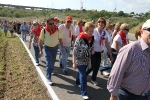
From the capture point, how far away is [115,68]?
2.66 meters

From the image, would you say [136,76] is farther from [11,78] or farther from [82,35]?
[11,78]

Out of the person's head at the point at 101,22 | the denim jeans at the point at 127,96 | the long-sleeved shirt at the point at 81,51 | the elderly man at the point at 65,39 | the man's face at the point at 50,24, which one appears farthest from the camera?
the elderly man at the point at 65,39

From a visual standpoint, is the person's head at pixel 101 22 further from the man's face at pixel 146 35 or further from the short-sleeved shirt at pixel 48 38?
the man's face at pixel 146 35

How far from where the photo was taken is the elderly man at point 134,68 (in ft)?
8.29

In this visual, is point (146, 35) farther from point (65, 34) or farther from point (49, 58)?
point (65, 34)

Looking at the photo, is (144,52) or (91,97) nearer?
(144,52)

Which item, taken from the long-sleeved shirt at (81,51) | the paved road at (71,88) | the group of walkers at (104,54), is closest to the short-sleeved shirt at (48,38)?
the group of walkers at (104,54)

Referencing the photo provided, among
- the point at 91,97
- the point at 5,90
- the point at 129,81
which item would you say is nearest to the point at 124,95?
the point at 129,81

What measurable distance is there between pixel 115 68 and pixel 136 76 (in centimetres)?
26

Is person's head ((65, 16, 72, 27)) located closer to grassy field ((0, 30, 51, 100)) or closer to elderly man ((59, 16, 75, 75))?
elderly man ((59, 16, 75, 75))

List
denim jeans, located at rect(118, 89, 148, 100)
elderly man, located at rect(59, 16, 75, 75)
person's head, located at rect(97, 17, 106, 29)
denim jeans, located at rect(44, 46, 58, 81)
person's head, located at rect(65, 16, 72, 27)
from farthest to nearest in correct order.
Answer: elderly man, located at rect(59, 16, 75, 75) → person's head, located at rect(65, 16, 72, 27) → denim jeans, located at rect(44, 46, 58, 81) → person's head, located at rect(97, 17, 106, 29) → denim jeans, located at rect(118, 89, 148, 100)

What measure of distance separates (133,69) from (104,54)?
4336 millimetres

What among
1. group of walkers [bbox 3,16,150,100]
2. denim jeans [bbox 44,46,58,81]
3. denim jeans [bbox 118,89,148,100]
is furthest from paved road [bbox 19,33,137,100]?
denim jeans [bbox 118,89,148,100]

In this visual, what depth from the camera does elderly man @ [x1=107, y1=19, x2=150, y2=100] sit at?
2525mm
